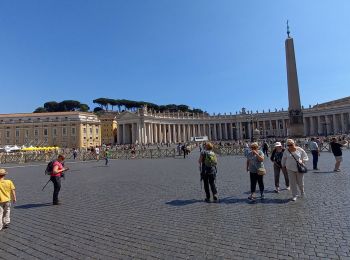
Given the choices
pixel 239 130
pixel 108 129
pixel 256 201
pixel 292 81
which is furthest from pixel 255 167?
pixel 108 129

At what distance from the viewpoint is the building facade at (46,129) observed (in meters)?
91.9

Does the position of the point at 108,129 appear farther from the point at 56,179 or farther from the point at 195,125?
the point at 56,179

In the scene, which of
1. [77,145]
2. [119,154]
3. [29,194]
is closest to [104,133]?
[77,145]

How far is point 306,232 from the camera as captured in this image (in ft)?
16.7

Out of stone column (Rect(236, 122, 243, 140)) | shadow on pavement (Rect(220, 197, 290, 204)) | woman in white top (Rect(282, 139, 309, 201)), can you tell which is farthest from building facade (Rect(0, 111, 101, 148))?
woman in white top (Rect(282, 139, 309, 201))

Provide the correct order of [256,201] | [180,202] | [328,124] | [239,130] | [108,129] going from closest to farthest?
[256,201] < [180,202] < [328,124] < [239,130] < [108,129]

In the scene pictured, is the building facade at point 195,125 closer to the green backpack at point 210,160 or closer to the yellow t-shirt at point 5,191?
the green backpack at point 210,160

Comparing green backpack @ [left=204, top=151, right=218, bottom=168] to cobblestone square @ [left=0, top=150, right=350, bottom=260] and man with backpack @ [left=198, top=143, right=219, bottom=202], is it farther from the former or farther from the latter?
cobblestone square @ [left=0, top=150, right=350, bottom=260]

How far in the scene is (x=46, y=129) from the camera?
93.4 m

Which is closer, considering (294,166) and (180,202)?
(294,166)

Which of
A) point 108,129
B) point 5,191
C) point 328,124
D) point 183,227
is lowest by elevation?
point 183,227

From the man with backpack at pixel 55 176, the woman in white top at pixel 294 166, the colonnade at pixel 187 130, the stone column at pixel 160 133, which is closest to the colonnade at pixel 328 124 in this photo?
the colonnade at pixel 187 130

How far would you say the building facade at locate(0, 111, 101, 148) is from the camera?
91.9 metres

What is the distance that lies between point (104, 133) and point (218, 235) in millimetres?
107383
